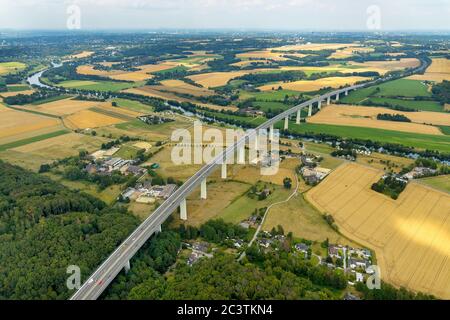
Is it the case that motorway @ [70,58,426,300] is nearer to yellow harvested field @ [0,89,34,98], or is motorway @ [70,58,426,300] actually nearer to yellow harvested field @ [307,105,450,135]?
yellow harvested field @ [307,105,450,135]

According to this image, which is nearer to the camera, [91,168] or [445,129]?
[91,168]

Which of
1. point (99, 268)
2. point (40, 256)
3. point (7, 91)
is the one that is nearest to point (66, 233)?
point (40, 256)

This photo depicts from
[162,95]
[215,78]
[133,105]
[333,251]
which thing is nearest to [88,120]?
[133,105]

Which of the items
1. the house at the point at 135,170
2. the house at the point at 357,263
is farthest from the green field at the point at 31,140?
the house at the point at 357,263

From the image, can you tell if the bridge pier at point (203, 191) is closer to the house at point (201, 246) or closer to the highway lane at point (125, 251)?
the highway lane at point (125, 251)

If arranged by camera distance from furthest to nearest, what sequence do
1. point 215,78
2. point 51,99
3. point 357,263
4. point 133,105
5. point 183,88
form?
point 215,78, point 183,88, point 51,99, point 133,105, point 357,263

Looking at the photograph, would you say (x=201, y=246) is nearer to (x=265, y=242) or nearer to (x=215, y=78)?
(x=265, y=242)

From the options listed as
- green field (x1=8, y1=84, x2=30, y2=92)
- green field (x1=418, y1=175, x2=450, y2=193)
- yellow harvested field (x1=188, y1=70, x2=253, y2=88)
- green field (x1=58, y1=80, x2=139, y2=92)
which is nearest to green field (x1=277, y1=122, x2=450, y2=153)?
green field (x1=418, y1=175, x2=450, y2=193)
